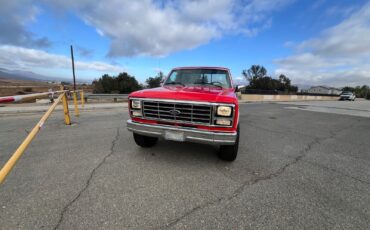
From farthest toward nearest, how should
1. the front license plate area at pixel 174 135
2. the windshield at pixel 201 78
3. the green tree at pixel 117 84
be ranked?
the green tree at pixel 117 84, the windshield at pixel 201 78, the front license plate area at pixel 174 135

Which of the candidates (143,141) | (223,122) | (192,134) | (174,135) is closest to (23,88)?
(143,141)

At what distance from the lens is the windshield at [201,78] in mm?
4344

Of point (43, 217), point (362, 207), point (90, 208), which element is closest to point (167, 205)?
point (90, 208)

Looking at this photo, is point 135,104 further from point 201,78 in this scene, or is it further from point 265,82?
point 265,82

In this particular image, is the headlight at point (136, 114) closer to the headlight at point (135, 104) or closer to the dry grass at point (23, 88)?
the headlight at point (135, 104)

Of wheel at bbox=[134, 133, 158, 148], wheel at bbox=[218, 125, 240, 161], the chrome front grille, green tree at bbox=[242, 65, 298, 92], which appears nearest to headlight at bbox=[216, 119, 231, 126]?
the chrome front grille

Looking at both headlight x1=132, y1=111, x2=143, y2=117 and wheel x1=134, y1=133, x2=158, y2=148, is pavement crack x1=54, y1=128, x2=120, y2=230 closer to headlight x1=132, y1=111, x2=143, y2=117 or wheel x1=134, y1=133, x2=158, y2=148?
wheel x1=134, y1=133, x2=158, y2=148

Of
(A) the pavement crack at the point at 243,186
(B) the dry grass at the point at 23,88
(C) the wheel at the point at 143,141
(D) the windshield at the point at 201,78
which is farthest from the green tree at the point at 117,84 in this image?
(A) the pavement crack at the point at 243,186

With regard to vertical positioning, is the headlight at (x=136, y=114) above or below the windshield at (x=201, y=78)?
below

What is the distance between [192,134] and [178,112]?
1.34ft

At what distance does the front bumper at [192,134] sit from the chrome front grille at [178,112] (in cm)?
16

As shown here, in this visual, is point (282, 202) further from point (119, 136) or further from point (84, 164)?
point (119, 136)

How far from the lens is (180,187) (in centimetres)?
262

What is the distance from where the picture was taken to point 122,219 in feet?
6.56
